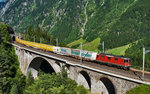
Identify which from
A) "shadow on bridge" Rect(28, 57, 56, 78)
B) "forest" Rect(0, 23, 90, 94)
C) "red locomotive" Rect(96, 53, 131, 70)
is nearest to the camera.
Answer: "forest" Rect(0, 23, 90, 94)

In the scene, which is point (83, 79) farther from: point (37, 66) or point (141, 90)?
point (37, 66)

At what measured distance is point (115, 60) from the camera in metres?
41.0

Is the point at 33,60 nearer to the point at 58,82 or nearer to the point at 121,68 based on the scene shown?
the point at 58,82

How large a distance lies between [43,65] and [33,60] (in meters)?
9.49

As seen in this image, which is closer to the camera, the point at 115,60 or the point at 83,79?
the point at 115,60

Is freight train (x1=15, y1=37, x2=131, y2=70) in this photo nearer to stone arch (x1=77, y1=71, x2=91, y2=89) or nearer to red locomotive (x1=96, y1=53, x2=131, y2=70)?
red locomotive (x1=96, y1=53, x2=131, y2=70)

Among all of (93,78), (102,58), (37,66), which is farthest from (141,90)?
(37,66)

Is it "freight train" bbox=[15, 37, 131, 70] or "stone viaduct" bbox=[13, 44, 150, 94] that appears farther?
"freight train" bbox=[15, 37, 131, 70]

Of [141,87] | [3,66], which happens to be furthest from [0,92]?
[141,87]

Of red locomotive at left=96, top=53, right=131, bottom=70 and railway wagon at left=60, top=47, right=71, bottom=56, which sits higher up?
railway wagon at left=60, top=47, right=71, bottom=56

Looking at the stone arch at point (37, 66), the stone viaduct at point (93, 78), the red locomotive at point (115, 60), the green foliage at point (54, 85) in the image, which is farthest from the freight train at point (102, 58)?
the stone arch at point (37, 66)

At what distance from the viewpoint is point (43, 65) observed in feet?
253

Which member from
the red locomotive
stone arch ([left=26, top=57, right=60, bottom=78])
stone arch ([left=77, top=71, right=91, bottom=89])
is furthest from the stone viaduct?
the red locomotive

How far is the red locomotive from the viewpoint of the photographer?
3847 centimetres
